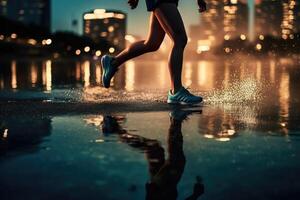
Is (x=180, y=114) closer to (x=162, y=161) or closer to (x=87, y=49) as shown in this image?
(x=162, y=161)

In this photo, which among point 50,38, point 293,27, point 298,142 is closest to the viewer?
point 298,142

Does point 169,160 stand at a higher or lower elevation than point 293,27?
lower

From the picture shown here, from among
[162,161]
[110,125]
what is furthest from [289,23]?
[162,161]

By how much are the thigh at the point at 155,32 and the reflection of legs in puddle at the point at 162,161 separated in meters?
2.49

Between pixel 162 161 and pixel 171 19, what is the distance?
4.01m

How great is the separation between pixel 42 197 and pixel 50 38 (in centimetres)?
12076

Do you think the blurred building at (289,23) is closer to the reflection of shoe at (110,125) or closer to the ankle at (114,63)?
the ankle at (114,63)

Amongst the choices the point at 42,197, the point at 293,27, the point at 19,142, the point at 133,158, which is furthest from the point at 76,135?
the point at 293,27

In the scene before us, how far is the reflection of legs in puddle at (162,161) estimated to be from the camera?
2.73 meters

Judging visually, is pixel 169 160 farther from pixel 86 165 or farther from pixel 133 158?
pixel 86 165

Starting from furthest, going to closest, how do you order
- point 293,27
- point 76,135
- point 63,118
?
point 293,27
point 63,118
point 76,135

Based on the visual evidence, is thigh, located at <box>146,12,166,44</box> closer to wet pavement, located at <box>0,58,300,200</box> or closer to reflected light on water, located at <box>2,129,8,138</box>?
wet pavement, located at <box>0,58,300,200</box>

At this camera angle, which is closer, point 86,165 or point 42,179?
point 42,179

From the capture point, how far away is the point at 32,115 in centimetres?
611
